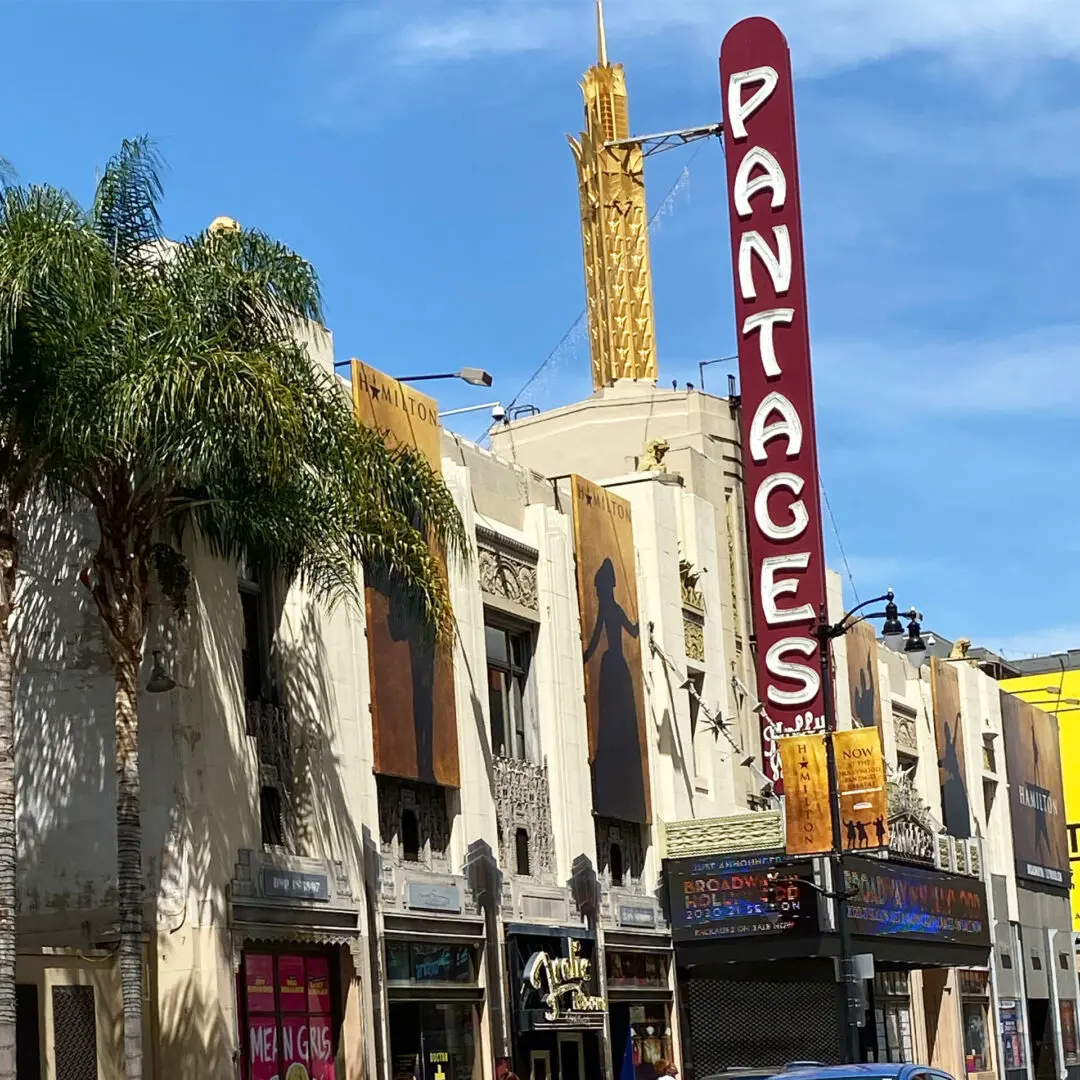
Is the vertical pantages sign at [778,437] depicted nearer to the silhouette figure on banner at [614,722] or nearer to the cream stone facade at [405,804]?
the cream stone facade at [405,804]

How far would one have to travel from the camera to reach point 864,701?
54.6 meters

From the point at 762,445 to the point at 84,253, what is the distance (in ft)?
86.2

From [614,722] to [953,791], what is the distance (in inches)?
879

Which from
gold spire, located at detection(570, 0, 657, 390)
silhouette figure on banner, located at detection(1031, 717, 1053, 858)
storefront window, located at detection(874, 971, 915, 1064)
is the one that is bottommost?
storefront window, located at detection(874, 971, 915, 1064)

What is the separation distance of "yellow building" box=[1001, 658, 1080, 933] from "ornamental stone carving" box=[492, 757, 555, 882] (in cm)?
5414

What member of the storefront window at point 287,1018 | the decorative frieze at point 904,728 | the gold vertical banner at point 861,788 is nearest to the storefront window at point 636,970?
the gold vertical banner at point 861,788

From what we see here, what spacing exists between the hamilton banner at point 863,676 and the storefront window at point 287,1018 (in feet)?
82.1

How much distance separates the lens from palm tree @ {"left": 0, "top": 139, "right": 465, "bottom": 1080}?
74.1ft

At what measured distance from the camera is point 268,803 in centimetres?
3045

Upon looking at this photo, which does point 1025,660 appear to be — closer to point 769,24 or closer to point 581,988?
point 769,24

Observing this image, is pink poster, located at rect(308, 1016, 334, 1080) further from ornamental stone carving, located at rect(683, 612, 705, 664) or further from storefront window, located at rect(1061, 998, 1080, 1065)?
storefront window, located at rect(1061, 998, 1080, 1065)

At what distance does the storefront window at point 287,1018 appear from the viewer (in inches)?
1146

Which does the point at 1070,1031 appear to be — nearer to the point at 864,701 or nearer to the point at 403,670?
the point at 864,701

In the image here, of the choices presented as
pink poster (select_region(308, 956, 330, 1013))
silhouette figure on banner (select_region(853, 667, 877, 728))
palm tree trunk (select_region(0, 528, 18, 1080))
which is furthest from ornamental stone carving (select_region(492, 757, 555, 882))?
silhouette figure on banner (select_region(853, 667, 877, 728))
